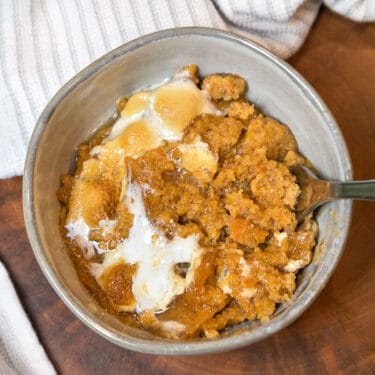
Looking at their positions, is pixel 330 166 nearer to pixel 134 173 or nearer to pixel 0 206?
pixel 134 173

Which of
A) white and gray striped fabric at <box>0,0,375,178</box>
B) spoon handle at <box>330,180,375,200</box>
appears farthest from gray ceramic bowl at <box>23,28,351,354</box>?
white and gray striped fabric at <box>0,0,375,178</box>

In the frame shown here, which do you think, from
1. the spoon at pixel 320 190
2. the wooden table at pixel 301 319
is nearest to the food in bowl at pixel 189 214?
the spoon at pixel 320 190

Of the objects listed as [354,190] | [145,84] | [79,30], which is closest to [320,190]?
[354,190]

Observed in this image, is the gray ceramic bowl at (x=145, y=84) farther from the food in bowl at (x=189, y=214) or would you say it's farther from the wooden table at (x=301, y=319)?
the wooden table at (x=301, y=319)

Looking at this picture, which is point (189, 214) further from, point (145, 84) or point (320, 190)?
point (145, 84)

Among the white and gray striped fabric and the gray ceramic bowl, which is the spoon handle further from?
the white and gray striped fabric

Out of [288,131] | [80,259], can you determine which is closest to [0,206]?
[80,259]
